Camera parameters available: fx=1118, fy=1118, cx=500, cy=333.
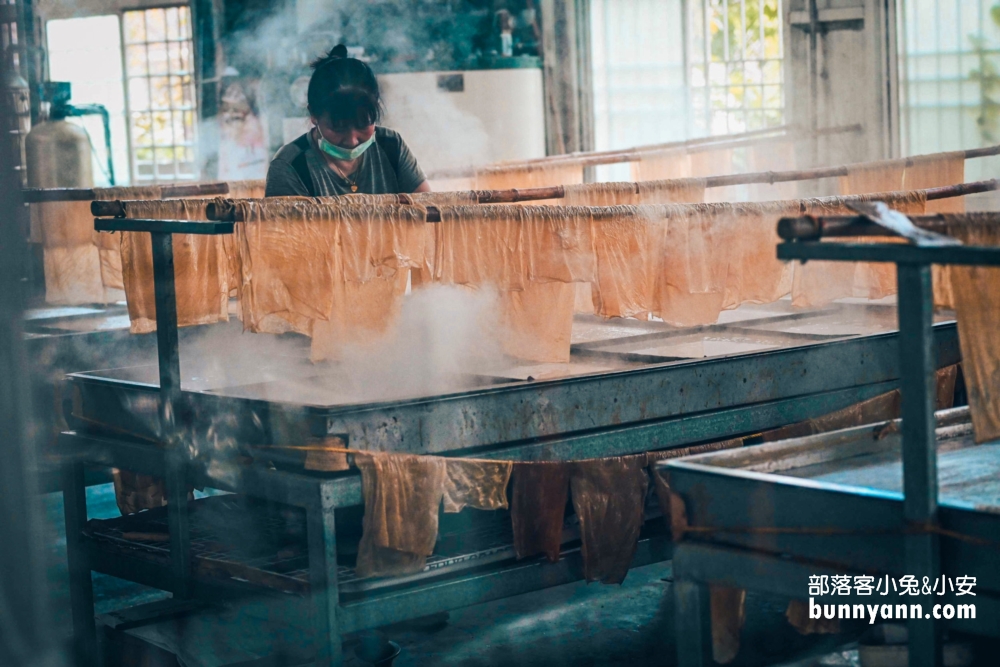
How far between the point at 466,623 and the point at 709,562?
2229 mm

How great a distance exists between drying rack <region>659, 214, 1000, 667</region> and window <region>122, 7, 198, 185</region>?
10.2m

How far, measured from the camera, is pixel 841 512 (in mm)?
1968

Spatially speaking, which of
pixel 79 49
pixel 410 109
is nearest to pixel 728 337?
pixel 410 109

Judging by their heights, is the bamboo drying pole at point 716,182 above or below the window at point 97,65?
below

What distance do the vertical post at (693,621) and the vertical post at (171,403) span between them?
5.58 ft

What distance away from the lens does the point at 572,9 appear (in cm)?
950

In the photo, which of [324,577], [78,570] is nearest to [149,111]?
[78,570]

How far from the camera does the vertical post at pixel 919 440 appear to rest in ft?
6.02

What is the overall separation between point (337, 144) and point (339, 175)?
0.13m

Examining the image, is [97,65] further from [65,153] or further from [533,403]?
[533,403]

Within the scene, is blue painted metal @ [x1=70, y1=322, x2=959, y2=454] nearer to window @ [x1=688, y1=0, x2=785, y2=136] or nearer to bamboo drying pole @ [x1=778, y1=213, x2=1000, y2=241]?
bamboo drying pole @ [x1=778, y1=213, x2=1000, y2=241]

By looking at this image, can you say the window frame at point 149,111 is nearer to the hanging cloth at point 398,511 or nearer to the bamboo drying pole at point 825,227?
the hanging cloth at point 398,511

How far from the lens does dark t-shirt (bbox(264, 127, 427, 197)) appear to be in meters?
3.85

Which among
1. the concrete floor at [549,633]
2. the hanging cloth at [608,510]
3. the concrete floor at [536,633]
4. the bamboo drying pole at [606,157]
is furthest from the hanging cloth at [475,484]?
the bamboo drying pole at [606,157]
